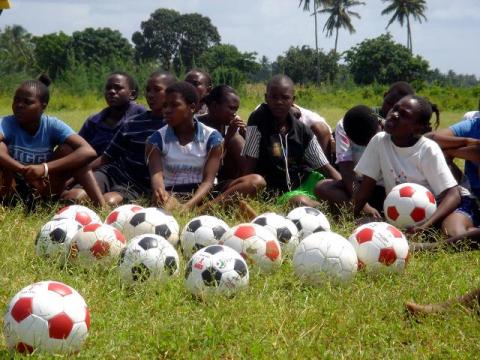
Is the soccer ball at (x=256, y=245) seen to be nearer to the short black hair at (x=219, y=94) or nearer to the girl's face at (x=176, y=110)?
the girl's face at (x=176, y=110)

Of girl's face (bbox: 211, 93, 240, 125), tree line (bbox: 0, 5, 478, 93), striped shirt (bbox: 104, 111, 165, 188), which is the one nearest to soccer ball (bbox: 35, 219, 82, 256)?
striped shirt (bbox: 104, 111, 165, 188)

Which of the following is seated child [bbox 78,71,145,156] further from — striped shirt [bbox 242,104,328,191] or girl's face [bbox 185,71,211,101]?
striped shirt [bbox 242,104,328,191]

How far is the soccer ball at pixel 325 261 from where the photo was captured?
13.3 feet

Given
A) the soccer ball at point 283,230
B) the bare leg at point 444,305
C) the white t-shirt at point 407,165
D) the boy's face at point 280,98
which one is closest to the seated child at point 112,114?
the boy's face at point 280,98

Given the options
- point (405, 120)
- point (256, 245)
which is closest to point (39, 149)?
point (256, 245)

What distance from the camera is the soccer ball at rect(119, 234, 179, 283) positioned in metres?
3.98

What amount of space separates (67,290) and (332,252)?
5.23 ft

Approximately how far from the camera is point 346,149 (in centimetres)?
654

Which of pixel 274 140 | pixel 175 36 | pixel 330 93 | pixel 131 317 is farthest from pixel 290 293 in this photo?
pixel 175 36

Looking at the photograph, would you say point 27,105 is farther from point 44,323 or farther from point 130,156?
point 44,323

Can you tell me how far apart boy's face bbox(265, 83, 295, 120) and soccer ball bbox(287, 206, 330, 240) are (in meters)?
1.62

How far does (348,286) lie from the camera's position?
4.05 m

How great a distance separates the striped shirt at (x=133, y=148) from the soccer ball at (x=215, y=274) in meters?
2.98

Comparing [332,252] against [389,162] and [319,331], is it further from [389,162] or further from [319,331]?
[389,162]
